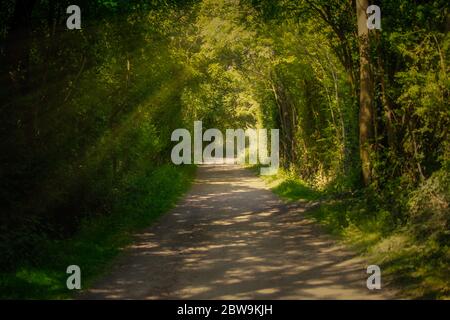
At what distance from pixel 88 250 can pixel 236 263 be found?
3.36 metres

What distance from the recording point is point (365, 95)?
41.4 feet

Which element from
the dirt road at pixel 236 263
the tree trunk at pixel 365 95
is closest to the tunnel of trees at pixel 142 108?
the tree trunk at pixel 365 95

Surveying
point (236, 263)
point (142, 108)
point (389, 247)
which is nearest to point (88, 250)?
point (236, 263)

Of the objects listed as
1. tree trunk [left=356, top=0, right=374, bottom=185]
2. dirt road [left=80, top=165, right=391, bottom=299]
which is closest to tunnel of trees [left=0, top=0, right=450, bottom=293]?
tree trunk [left=356, top=0, right=374, bottom=185]

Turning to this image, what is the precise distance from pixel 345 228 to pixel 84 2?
27.6 feet

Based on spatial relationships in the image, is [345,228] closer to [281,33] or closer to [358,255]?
[358,255]

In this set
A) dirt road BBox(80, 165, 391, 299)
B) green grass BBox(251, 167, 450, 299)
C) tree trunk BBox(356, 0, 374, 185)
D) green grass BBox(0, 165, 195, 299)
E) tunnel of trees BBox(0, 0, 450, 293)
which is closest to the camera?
green grass BBox(251, 167, 450, 299)

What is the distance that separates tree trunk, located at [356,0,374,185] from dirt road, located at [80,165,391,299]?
2319 millimetres

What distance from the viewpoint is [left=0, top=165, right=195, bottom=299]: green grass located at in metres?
7.91

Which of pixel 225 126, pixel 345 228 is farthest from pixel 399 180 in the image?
pixel 225 126

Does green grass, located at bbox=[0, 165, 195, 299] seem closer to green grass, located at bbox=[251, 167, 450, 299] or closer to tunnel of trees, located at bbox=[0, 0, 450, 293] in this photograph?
tunnel of trees, located at bbox=[0, 0, 450, 293]

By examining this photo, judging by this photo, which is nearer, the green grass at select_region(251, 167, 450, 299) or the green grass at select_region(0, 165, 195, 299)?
the green grass at select_region(251, 167, 450, 299)

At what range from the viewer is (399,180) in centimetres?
1134

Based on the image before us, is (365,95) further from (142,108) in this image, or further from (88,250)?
(142,108)
